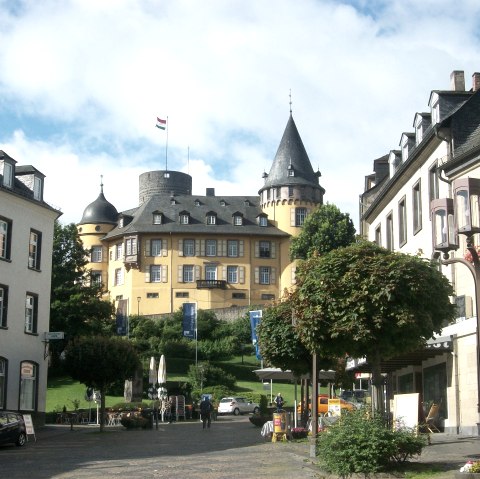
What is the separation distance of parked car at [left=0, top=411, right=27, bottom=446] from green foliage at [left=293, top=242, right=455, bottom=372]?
11.7m

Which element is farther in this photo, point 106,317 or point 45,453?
point 106,317

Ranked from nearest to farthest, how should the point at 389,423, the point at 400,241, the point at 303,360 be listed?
the point at 389,423
the point at 303,360
the point at 400,241

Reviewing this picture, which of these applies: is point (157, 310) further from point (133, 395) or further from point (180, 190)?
point (133, 395)

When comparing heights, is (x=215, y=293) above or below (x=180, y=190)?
below

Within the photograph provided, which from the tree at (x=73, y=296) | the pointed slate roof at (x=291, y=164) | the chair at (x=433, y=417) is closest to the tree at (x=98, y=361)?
the chair at (x=433, y=417)

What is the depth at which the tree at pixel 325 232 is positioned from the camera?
3000 inches

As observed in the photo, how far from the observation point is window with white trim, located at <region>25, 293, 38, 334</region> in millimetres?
39438

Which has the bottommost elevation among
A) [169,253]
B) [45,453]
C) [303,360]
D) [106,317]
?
[45,453]

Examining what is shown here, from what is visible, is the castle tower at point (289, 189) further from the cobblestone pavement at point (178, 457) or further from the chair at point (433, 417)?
the chair at point (433, 417)

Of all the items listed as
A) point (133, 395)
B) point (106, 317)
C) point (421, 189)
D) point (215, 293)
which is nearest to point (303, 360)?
point (421, 189)

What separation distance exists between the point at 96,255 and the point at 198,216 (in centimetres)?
1355

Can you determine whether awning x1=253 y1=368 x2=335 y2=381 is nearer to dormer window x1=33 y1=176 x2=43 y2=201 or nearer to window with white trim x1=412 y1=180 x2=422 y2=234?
window with white trim x1=412 y1=180 x2=422 y2=234

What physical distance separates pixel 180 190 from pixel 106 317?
55.4 m

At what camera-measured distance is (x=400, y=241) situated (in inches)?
1416
